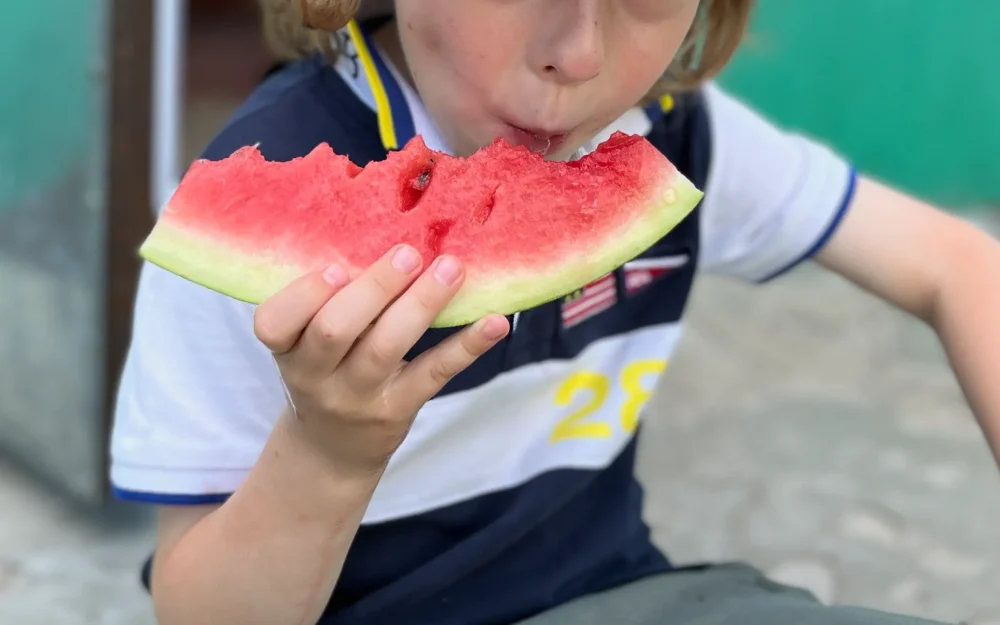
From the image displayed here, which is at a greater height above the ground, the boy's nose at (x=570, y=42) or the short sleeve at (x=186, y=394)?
the boy's nose at (x=570, y=42)

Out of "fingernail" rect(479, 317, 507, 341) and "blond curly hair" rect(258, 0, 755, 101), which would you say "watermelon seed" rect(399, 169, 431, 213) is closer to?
"fingernail" rect(479, 317, 507, 341)

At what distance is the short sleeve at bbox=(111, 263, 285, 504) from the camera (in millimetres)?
793

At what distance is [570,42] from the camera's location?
669 millimetres

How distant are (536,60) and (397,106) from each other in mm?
185

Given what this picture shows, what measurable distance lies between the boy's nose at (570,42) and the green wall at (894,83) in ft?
6.37

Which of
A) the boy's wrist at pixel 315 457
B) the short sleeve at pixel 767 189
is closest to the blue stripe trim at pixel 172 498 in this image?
the boy's wrist at pixel 315 457

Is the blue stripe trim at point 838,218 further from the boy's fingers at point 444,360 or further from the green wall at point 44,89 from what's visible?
the green wall at point 44,89

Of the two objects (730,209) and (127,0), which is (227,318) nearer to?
(730,209)

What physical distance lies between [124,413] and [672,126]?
1.87ft

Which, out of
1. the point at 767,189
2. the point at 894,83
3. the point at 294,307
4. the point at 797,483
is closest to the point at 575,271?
the point at 294,307

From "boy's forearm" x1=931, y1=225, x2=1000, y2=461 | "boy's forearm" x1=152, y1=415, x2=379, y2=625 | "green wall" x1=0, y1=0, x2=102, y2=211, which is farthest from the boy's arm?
"green wall" x1=0, y1=0, x2=102, y2=211

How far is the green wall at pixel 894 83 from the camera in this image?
2.54 metres

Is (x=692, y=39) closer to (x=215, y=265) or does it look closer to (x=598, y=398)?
(x=598, y=398)

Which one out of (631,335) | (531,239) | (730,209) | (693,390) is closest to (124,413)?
(531,239)
